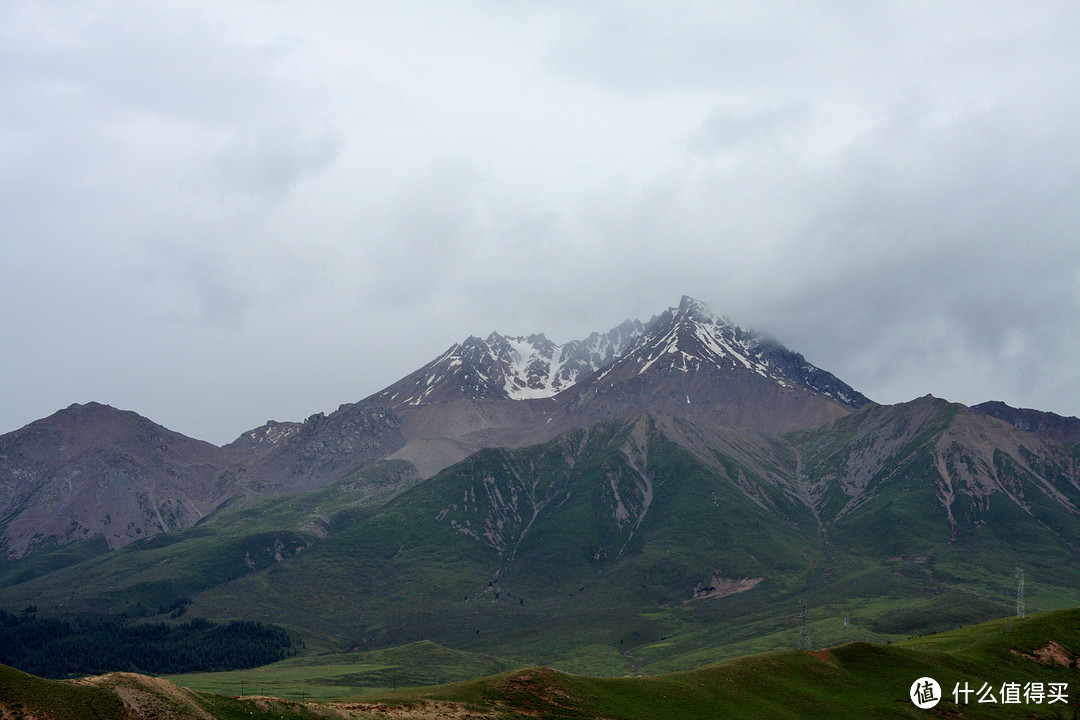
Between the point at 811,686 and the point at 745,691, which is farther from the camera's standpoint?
the point at 811,686

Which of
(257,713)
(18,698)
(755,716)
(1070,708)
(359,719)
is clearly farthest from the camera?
(1070,708)

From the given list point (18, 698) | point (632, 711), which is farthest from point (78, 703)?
point (632, 711)

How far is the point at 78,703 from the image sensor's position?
311 ft

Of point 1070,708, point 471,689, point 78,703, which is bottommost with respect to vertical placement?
point 1070,708

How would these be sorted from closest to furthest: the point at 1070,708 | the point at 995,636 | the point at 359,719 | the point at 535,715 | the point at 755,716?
the point at 359,719 < the point at 535,715 < the point at 755,716 < the point at 1070,708 < the point at 995,636

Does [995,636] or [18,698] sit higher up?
[18,698]

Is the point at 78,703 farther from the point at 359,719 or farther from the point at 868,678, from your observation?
the point at 868,678

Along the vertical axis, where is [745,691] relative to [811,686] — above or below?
above

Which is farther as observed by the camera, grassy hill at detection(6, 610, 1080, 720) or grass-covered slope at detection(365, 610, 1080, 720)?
grass-covered slope at detection(365, 610, 1080, 720)

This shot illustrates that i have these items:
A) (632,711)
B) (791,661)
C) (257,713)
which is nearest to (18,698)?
(257,713)

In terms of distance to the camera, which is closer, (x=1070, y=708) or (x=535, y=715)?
(x=535, y=715)

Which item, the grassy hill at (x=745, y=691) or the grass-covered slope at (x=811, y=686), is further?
the grass-covered slope at (x=811, y=686)

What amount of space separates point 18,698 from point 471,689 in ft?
220

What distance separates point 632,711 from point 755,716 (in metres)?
19.8
